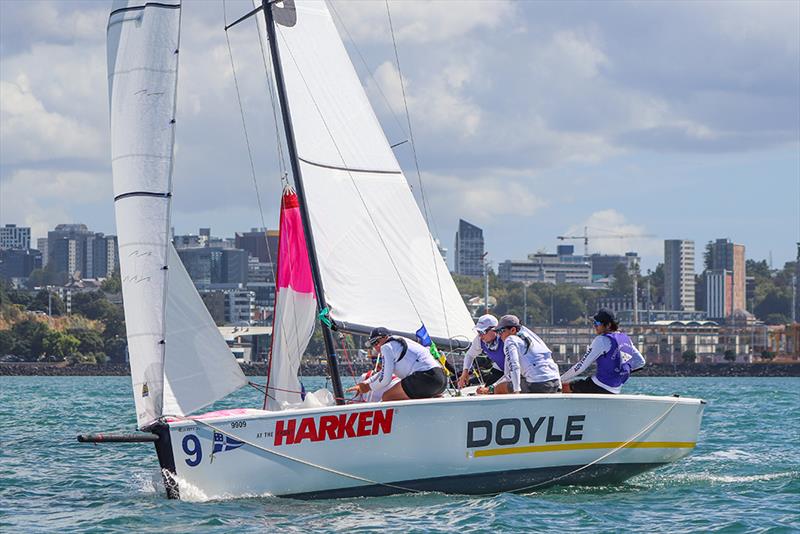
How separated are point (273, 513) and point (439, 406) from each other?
174 cm

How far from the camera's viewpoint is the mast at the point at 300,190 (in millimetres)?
14297

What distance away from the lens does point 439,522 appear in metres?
12.1

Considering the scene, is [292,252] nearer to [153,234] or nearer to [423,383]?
[153,234]

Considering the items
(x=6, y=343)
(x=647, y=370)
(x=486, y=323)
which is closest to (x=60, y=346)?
(x=6, y=343)

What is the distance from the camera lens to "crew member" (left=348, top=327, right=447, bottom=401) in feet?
44.2

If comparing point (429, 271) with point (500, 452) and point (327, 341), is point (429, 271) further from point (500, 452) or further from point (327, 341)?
point (500, 452)

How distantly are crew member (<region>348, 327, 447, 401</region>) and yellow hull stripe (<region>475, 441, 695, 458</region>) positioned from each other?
74 cm

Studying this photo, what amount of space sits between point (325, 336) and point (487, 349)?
1639mm

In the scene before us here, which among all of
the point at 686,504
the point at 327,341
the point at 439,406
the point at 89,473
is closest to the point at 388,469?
the point at 439,406

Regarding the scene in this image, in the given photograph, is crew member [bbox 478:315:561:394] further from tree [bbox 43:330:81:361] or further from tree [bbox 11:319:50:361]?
tree [bbox 11:319:50:361]

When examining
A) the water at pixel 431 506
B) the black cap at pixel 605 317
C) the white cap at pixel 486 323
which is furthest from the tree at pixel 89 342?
the black cap at pixel 605 317

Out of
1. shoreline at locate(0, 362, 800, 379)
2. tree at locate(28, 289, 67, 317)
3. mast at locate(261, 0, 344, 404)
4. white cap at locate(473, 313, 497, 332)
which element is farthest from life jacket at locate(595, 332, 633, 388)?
tree at locate(28, 289, 67, 317)

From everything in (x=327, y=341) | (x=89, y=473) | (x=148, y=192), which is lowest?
(x=89, y=473)

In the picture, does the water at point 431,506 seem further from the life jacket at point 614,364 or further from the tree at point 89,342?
the tree at point 89,342
